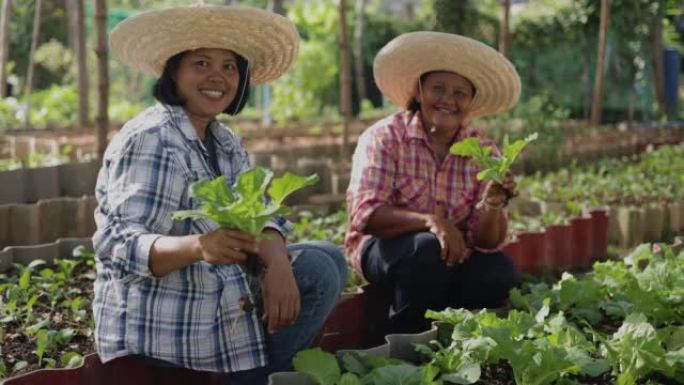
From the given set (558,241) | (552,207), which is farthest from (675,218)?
(558,241)

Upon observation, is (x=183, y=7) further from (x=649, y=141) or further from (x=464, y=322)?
(x=649, y=141)

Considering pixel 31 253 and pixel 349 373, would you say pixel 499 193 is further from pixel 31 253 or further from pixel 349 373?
pixel 31 253

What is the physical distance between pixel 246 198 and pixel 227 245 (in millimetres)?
113

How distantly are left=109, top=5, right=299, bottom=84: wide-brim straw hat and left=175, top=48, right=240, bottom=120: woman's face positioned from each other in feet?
0.11

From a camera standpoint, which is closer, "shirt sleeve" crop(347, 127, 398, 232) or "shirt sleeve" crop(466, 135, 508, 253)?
"shirt sleeve" crop(347, 127, 398, 232)

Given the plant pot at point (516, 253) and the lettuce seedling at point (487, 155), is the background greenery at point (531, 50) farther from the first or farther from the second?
the lettuce seedling at point (487, 155)

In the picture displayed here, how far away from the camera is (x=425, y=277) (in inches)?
119

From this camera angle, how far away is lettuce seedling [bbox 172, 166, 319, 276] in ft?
6.41

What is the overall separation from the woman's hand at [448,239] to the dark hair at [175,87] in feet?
2.51

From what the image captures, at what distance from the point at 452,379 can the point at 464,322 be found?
0.27 meters

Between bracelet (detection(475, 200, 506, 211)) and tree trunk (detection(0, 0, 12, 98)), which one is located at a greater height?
tree trunk (detection(0, 0, 12, 98))

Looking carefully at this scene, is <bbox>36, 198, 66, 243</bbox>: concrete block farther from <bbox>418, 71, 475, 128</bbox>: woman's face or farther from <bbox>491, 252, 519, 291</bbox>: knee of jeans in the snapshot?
<bbox>491, 252, 519, 291</bbox>: knee of jeans

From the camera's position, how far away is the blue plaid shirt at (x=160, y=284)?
2.28 metres

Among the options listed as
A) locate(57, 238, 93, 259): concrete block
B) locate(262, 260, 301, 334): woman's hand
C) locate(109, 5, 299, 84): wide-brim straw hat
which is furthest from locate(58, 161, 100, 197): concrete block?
locate(262, 260, 301, 334): woman's hand
